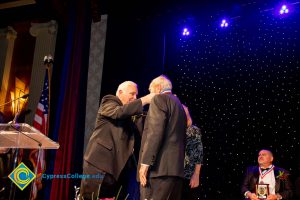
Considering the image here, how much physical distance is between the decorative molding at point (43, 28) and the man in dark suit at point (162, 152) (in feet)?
14.0

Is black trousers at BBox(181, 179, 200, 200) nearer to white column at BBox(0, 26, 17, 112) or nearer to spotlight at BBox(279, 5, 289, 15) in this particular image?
spotlight at BBox(279, 5, 289, 15)

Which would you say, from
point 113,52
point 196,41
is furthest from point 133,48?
point 196,41

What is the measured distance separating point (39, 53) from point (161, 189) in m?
4.62

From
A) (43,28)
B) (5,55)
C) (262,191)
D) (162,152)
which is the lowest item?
(262,191)

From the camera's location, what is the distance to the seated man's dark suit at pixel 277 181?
450 centimetres

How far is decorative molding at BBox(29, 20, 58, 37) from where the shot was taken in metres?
6.34

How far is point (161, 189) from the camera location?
7.97ft

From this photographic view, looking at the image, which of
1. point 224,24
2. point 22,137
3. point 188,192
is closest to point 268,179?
point 188,192

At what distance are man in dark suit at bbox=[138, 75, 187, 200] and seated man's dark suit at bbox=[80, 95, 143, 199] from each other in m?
0.28

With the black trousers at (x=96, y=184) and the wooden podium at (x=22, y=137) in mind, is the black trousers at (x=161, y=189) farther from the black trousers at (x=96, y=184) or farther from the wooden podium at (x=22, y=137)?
the wooden podium at (x=22, y=137)

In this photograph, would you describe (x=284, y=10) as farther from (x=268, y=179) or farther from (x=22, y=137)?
(x=22, y=137)

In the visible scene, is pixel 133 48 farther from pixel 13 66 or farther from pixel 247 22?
pixel 13 66

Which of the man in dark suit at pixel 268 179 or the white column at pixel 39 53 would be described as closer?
the man in dark suit at pixel 268 179

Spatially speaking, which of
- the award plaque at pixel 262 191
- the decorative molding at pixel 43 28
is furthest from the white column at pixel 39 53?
the award plaque at pixel 262 191
